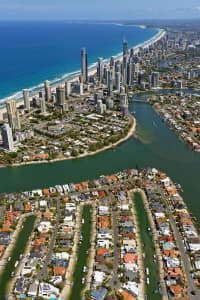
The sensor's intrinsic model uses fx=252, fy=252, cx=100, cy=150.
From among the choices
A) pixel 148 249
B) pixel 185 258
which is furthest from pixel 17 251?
pixel 185 258

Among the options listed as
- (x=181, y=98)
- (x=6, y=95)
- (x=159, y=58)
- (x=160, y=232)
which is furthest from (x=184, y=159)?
(x=159, y=58)

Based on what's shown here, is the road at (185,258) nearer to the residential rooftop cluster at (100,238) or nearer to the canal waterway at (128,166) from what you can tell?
the residential rooftop cluster at (100,238)

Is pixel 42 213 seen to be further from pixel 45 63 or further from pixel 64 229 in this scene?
pixel 45 63

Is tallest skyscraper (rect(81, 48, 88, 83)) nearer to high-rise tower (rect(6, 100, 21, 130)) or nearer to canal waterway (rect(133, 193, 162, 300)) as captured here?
high-rise tower (rect(6, 100, 21, 130))

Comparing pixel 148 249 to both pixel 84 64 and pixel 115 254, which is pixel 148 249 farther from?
pixel 84 64

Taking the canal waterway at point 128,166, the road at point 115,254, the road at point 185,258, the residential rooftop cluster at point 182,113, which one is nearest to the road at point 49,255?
the road at point 115,254

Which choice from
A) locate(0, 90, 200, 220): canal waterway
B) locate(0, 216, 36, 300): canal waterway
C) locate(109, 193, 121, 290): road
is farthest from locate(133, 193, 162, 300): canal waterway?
locate(0, 216, 36, 300): canal waterway
